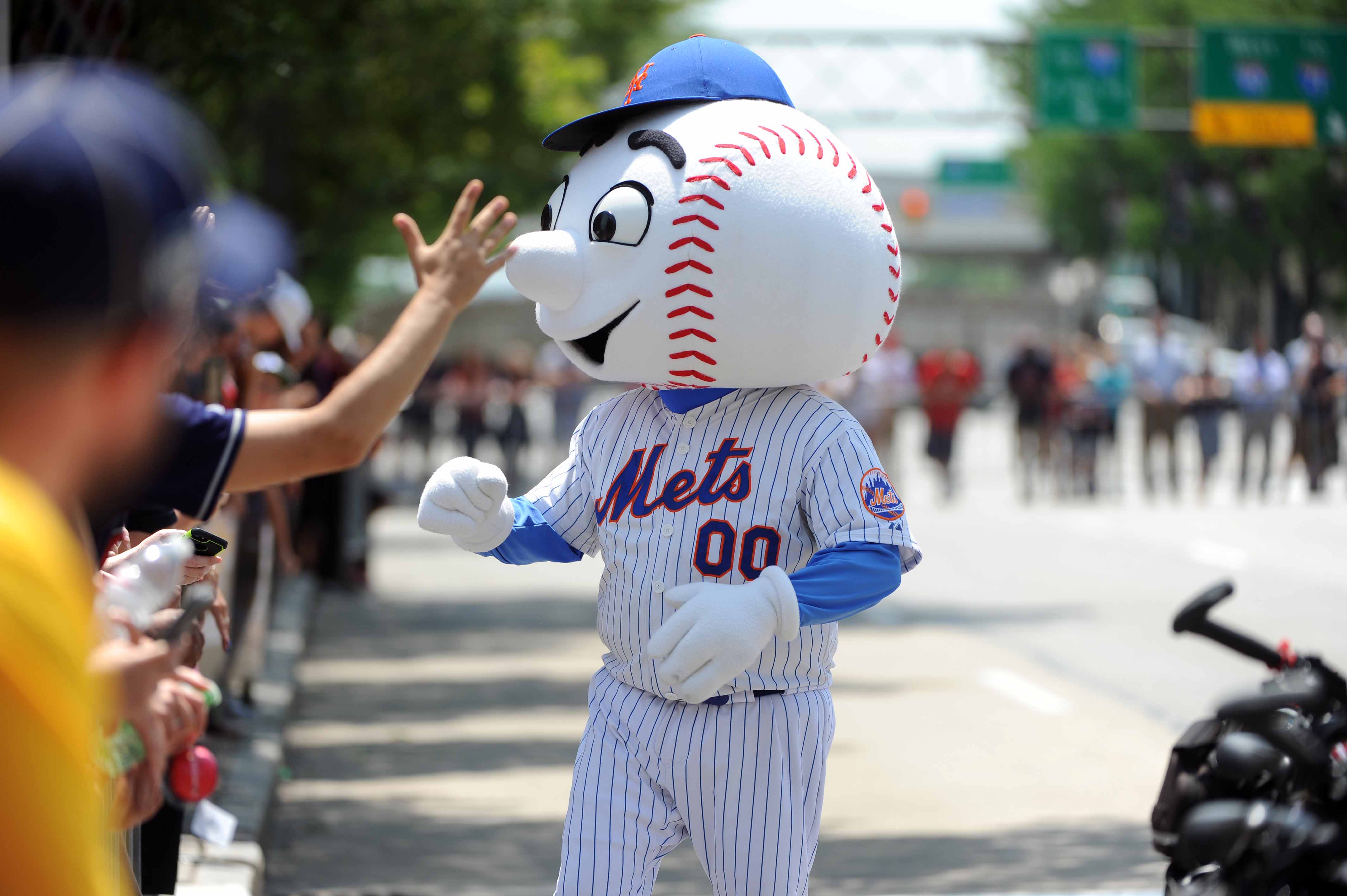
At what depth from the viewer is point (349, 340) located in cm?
2409

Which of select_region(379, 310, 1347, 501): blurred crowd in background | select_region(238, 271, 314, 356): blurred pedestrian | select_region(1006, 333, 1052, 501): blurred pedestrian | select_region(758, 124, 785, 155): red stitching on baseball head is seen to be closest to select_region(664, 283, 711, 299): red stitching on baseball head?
select_region(758, 124, 785, 155): red stitching on baseball head

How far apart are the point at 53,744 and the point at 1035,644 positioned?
1046 centimetres

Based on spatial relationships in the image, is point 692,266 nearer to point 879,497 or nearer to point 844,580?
point 879,497

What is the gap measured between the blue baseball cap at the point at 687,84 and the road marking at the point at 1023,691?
5.81 metres

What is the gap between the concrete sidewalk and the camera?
20.9 ft

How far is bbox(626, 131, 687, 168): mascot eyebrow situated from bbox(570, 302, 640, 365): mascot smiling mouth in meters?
0.31

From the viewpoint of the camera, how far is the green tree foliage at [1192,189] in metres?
37.8

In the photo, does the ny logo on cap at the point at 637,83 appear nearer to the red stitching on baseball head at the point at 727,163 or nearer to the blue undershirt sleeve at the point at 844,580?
the red stitching on baseball head at the point at 727,163

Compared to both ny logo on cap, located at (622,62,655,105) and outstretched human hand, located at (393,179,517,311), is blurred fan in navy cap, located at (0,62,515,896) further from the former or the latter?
ny logo on cap, located at (622,62,655,105)

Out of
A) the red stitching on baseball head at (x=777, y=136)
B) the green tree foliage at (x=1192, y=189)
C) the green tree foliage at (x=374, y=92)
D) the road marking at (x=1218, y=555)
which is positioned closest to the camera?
the red stitching on baseball head at (x=777, y=136)

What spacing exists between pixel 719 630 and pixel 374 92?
10810 millimetres

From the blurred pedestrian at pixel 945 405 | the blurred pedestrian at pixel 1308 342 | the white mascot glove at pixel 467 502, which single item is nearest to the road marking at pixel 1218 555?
the blurred pedestrian at pixel 1308 342

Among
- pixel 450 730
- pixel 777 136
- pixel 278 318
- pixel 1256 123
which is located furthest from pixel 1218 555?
pixel 1256 123

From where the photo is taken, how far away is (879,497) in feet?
11.9
